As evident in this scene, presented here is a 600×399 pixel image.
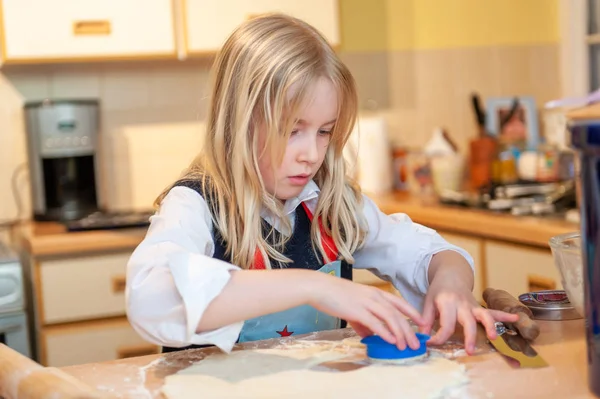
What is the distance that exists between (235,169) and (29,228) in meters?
1.62

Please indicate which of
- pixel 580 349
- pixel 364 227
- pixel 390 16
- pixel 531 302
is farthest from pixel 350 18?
pixel 580 349

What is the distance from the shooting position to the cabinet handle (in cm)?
223

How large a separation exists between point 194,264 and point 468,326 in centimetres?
33

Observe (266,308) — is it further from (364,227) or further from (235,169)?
(364,227)

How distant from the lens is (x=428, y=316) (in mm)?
1139

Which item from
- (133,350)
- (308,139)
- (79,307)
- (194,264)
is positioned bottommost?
(133,350)

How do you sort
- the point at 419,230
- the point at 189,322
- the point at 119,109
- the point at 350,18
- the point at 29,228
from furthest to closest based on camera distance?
the point at 350,18
the point at 119,109
the point at 29,228
the point at 419,230
the point at 189,322

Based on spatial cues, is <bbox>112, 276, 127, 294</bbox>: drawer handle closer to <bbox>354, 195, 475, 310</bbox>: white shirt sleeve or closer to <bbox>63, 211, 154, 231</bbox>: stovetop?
<bbox>63, 211, 154, 231</bbox>: stovetop

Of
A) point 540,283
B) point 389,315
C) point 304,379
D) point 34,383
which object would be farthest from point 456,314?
point 540,283

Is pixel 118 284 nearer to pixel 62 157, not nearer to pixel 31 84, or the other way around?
pixel 62 157

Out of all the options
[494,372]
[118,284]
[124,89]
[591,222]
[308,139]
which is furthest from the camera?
[124,89]

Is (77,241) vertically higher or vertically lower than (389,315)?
lower

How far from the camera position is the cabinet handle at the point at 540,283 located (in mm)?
2227

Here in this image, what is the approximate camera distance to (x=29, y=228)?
2758mm
